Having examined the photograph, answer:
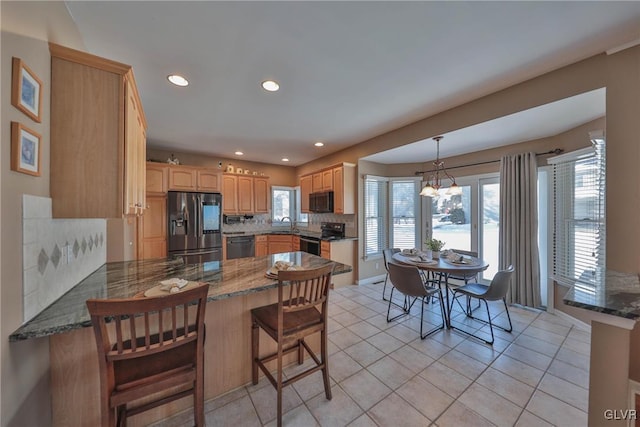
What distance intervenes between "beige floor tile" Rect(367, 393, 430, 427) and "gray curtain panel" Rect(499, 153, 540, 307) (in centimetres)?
281

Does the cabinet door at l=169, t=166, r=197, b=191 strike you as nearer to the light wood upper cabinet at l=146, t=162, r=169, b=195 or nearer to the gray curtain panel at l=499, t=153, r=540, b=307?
the light wood upper cabinet at l=146, t=162, r=169, b=195

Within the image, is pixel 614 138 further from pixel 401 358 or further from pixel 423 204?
pixel 423 204

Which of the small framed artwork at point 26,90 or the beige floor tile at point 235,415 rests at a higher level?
the small framed artwork at point 26,90

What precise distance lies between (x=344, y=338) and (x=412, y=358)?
28.0 inches

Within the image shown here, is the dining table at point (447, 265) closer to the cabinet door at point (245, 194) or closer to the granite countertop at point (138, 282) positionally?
the granite countertop at point (138, 282)

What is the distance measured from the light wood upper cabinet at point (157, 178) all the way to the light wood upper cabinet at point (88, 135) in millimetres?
3332

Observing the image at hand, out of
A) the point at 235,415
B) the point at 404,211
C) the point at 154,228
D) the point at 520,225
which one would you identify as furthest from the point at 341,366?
the point at 154,228

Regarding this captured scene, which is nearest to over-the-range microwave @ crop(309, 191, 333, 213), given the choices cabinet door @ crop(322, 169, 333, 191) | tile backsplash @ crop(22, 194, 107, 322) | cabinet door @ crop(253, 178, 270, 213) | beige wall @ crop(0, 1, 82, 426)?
cabinet door @ crop(322, 169, 333, 191)

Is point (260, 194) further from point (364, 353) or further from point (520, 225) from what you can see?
point (520, 225)

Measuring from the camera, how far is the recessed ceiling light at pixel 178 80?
2170 mm

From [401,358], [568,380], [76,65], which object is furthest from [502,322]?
[76,65]

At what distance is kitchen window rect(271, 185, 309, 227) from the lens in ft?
20.1

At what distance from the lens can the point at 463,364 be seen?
215 centimetres

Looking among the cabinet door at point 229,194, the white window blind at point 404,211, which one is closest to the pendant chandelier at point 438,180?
the white window blind at point 404,211
